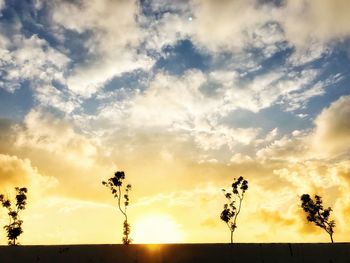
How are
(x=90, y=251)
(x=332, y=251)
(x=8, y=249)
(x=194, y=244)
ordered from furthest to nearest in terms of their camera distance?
(x=332, y=251) → (x=194, y=244) → (x=90, y=251) → (x=8, y=249)

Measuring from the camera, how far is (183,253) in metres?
9.59

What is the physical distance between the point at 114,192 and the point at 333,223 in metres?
36.7

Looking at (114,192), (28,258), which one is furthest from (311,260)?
(114,192)

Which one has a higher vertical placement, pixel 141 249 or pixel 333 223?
pixel 333 223

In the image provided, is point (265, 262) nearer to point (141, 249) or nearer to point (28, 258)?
point (141, 249)

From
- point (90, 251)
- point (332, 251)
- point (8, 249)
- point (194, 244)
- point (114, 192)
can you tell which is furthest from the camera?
point (114, 192)

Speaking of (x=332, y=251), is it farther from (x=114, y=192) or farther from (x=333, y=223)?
(x=333, y=223)

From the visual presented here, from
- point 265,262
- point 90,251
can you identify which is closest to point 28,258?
point 90,251

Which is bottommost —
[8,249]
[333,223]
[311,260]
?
[311,260]

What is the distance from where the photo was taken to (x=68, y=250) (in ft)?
28.8

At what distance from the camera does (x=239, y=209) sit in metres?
62.3

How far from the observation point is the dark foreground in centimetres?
861

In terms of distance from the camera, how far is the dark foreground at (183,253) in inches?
339

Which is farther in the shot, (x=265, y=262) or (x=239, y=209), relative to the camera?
(x=239, y=209)
